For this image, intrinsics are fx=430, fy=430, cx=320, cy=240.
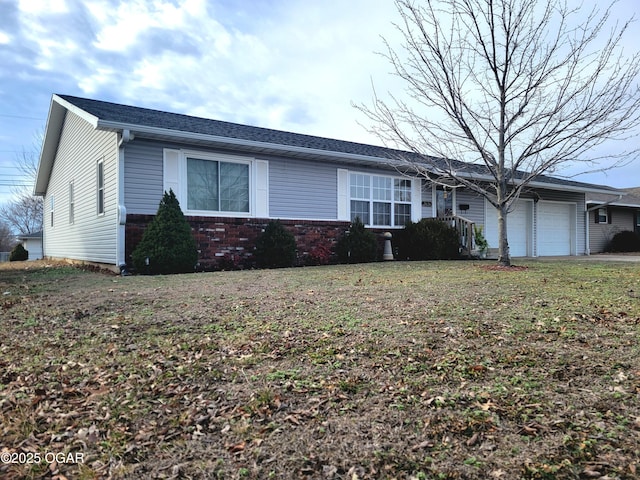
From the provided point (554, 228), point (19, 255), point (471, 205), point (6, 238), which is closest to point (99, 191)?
point (471, 205)

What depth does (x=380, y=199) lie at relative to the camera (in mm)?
12562

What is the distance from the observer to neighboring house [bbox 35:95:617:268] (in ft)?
29.3

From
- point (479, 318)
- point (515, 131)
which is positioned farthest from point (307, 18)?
point (479, 318)

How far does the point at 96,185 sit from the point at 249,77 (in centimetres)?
603

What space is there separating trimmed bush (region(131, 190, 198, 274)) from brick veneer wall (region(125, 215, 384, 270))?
0.52 metres

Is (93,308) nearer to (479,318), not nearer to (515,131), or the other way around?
(479,318)

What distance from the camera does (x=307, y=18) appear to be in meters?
9.45

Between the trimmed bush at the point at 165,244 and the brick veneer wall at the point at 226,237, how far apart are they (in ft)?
1.71

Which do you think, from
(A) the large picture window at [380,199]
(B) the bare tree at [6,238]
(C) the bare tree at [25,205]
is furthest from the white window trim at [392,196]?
(B) the bare tree at [6,238]

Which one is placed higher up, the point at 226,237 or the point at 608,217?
the point at 608,217

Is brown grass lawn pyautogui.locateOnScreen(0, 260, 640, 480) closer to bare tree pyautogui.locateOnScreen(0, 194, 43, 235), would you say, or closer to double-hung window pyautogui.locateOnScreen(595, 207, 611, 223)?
double-hung window pyautogui.locateOnScreen(595, 207, 611, 223)

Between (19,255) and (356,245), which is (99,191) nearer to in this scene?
(356,245)

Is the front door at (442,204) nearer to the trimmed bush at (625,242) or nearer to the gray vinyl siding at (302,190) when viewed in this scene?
the gray vinyl siding at (302,190)

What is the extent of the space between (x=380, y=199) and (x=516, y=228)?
6.26 metres
